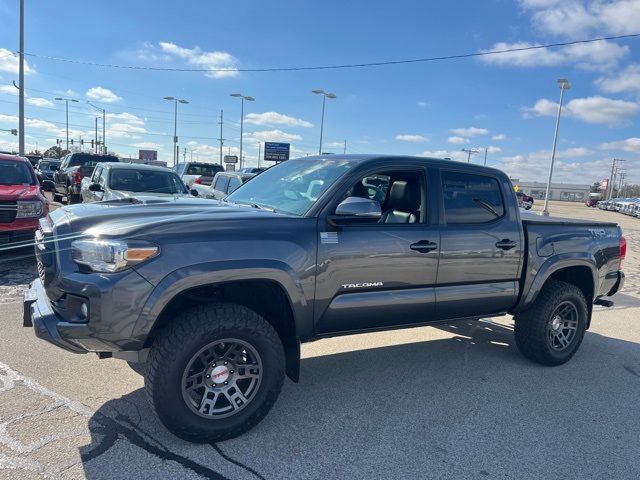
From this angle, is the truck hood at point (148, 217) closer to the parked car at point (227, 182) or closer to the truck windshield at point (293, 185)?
the truck windshield at point (293, 185)

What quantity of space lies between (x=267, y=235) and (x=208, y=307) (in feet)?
1.97

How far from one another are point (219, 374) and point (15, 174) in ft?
25.5

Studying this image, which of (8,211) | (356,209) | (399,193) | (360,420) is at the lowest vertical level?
(360,420)

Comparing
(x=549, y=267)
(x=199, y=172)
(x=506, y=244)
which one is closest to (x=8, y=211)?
(x=506, y=244)

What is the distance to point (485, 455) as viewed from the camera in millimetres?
3234

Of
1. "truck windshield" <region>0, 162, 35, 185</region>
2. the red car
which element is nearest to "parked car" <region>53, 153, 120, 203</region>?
"truck windshield" <region>0, 162, 35, 185</region>

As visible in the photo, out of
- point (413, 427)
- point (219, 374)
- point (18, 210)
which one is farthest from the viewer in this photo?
point (18, 210)

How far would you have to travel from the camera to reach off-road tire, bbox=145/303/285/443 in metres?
2.99

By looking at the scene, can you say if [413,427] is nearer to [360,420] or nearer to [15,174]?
[360,420]

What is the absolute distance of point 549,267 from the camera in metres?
4.71

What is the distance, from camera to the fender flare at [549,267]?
15.3 feet

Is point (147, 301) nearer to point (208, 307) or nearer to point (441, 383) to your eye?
point (208, 307)

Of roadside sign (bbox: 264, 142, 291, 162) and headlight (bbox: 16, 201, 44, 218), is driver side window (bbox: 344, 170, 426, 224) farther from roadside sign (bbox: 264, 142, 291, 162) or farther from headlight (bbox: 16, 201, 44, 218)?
roadside sign (bbox: 264, 142, 291, 162)

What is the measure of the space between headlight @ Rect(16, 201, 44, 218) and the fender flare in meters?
7.18
